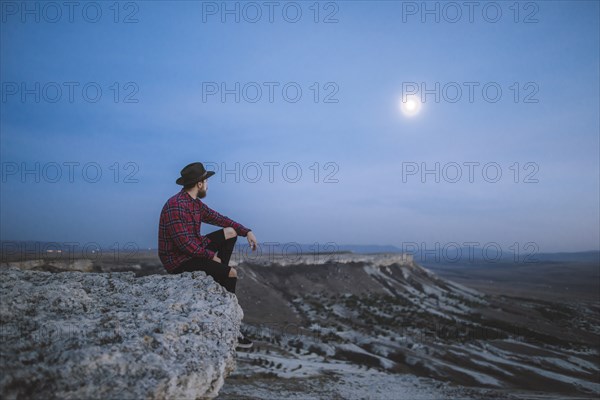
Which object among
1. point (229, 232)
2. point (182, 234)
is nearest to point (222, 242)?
point (229, 232)

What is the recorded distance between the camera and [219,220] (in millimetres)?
5504

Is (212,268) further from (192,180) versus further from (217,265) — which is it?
(192,180)

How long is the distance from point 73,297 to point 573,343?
142 feet

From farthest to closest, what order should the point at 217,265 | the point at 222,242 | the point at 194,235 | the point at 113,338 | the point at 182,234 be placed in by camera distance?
the point at 222,242, the point at 194,235, the point at 217,265, the point at 182,234, the point at 113,338

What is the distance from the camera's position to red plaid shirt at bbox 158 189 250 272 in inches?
176

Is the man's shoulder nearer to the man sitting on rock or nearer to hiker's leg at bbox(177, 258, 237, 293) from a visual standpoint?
the man sitting on rock

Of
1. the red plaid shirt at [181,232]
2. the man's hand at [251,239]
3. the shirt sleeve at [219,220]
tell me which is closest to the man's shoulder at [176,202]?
the red plaid shirt at [181,232]

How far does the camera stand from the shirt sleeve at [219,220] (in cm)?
530

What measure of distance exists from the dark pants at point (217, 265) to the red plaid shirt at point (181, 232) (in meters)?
0.09

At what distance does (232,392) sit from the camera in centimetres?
1028

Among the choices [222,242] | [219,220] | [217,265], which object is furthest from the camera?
[219,220]

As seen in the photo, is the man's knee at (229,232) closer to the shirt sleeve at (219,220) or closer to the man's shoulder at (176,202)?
the shirt sleeve at (219,220)

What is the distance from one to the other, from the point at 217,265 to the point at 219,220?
101 cm

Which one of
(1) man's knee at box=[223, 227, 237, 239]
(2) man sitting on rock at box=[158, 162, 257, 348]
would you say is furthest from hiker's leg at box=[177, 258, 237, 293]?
(1) man's knee at box=[223, 227, 237, 239]
